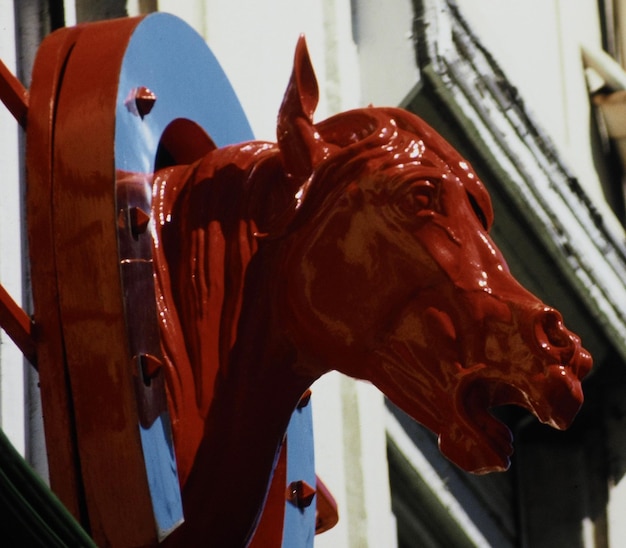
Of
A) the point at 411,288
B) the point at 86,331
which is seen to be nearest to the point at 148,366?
the point at 86,331

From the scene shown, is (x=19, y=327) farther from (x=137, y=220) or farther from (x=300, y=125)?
(x=300, y=125)

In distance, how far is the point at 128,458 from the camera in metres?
0.89

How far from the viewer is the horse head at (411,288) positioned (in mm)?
914

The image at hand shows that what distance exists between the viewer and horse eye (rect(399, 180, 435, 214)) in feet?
3.08

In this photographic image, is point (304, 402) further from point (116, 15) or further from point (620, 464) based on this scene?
point (620, 464)

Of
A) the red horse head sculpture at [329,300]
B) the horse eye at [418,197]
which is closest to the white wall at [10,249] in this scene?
the red horse head sculpture at [329,300]

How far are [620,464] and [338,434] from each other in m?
0.60

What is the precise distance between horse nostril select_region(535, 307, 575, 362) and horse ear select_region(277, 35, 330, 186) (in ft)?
0.51

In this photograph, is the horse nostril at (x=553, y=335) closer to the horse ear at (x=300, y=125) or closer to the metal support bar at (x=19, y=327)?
the horse ear at (x=300, y=125)

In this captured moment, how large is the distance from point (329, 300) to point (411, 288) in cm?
5

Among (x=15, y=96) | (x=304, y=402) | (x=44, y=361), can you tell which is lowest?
(x=304, y=402)

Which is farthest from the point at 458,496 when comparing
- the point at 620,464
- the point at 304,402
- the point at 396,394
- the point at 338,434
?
the point at 396,394

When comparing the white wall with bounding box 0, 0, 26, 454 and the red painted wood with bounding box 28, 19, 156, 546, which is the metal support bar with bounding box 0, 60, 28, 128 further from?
the white wall with bounding box 0, 0, 26, 454

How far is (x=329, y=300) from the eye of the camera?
943mm
